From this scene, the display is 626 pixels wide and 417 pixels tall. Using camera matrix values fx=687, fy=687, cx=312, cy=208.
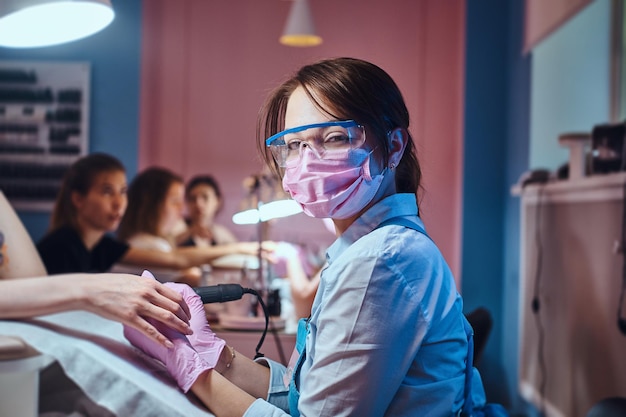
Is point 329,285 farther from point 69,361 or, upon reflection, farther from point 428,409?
point 69,361

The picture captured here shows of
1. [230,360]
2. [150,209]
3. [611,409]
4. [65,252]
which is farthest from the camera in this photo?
[150,209]

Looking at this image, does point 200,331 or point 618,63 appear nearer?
point 200,331

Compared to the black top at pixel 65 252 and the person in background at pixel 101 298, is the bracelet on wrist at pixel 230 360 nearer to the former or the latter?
the person in background at pixel 101 298

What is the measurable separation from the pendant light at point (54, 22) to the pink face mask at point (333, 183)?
71cm

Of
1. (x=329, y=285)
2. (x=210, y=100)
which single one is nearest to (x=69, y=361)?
(x=329, y=285)

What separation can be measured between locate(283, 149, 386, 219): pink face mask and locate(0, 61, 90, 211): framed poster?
3.93 m

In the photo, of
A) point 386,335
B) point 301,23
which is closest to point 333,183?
point 386,335

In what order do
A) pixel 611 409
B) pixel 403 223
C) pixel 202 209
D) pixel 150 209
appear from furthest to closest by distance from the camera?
1. pixel 202 209
2. pixel 150 209
3. pixel 611 409
4. pixel 403 223

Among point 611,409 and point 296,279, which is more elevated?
point 296,279

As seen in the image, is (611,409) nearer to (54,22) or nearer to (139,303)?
(139,303)

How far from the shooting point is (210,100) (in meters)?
4.66

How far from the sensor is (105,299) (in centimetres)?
95

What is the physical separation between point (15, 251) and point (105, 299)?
1.16 feet

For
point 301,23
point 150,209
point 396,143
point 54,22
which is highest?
point 301,23
